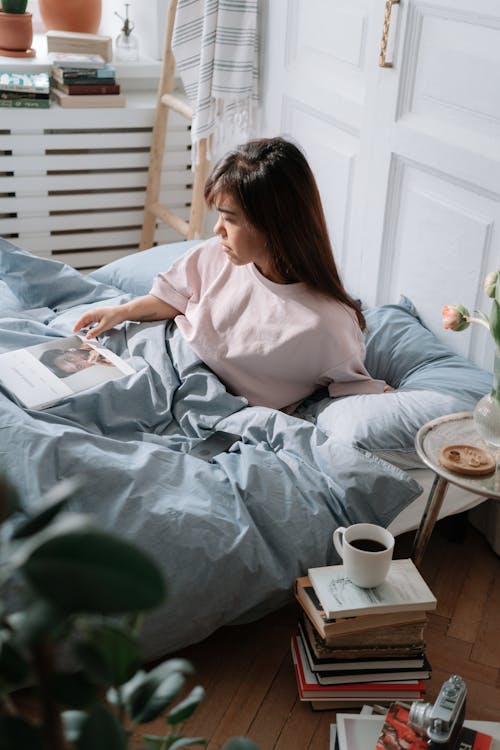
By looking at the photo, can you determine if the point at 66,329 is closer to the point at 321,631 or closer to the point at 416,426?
the point at 416,426

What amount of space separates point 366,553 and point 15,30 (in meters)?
2.48

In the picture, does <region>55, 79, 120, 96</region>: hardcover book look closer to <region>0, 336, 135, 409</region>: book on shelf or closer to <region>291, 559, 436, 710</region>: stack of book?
<region>0, 336, 135, 409</region>: book on shelf

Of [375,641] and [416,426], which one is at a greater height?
[416,426]

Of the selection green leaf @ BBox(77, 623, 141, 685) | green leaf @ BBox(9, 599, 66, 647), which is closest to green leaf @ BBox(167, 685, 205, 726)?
green leaf @ BBox(77, 623, 141, 685)

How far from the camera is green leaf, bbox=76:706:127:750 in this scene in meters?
0.42

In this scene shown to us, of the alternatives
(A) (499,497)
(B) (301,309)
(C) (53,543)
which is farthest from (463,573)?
(C) (53,543)

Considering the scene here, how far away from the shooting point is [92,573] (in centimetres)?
35

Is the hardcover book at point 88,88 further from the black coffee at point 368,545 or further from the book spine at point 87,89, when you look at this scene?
the black coffee at point 368,545

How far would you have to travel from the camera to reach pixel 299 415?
185 cm

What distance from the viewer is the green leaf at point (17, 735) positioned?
403mm

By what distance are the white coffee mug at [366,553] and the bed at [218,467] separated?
110 mm

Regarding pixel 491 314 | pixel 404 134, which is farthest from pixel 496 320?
pixel 404 134

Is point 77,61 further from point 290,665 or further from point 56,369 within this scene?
point 290,665

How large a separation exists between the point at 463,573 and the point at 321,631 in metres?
0.53
